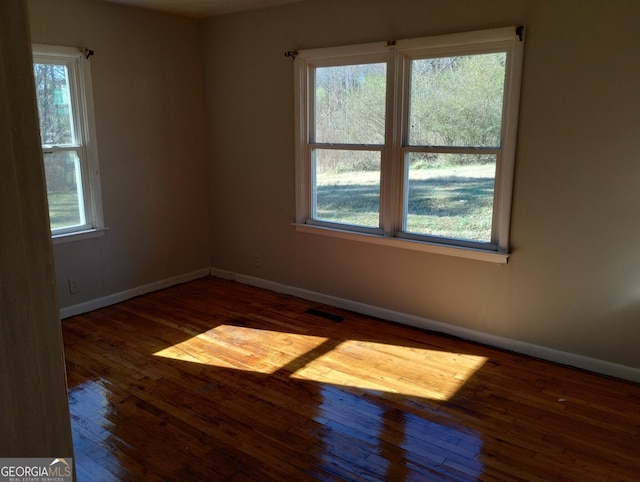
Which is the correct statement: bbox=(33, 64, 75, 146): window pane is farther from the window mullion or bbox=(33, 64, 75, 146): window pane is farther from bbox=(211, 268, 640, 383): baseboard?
the window mullion

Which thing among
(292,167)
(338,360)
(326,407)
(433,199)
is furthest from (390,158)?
(326,407)

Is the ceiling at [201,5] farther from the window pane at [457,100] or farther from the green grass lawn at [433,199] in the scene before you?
the green grass lawn at [433,199]

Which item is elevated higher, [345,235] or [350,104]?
[350,104]

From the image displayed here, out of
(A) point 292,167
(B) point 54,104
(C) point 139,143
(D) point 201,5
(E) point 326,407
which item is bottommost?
(E) point 326,407

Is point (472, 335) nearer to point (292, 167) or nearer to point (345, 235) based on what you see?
point (345, 235)

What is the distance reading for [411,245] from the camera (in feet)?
12.4

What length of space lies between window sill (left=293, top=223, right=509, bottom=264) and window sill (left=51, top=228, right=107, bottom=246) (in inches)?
63.3

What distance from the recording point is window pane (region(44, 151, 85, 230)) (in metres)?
3.86

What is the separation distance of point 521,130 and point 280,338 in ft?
7.00

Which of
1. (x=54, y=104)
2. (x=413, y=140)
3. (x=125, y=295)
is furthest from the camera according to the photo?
(x=125, y=295)

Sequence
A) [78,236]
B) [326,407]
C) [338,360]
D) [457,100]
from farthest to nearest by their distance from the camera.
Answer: [78,236] → [457,100] → [338,360] → [326,407]

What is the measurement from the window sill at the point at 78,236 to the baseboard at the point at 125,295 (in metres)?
0.53

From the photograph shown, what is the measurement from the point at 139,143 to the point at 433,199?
253 cm

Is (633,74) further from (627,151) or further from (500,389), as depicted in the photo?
(500,389)
